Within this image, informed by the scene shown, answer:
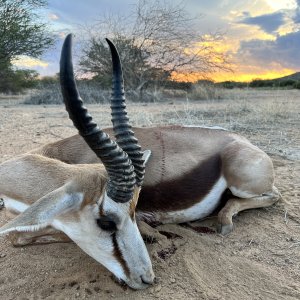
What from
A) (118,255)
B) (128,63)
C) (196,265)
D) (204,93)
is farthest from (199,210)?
Result: (128,63)

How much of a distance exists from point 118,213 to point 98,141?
56 centimetres

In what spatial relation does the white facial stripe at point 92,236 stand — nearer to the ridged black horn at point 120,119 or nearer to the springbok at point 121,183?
the springbok at point 121,183

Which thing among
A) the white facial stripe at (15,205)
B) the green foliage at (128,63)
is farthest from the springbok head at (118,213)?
the green foliage at (128,63)

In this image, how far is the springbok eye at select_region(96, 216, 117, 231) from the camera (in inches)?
120

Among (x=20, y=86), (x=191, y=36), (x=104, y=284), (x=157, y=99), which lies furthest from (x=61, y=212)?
(x=20, y=86)

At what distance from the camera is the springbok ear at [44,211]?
9.07ft

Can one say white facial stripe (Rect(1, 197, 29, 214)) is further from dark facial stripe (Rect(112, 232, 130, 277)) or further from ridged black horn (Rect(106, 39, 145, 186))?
ridged black horn (Rect(106, 39, 145, 186))

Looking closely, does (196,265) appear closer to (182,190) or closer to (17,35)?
(182,190)

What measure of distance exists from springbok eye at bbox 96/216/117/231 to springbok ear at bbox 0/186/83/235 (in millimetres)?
203

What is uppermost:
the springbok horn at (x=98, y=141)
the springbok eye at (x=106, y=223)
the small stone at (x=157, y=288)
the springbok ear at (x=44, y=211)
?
the springbok horn at (x=98, y=141)

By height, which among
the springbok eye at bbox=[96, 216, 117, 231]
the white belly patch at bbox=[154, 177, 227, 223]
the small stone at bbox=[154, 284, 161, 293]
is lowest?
the small stone at bbox=[154, 284, 161, 293]

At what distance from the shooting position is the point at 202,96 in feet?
67.3

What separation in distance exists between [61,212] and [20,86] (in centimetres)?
3049

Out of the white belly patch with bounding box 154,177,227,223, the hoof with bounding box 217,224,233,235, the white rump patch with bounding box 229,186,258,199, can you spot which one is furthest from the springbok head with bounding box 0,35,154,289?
the white rump patch with bounding box 229,186,258,199
